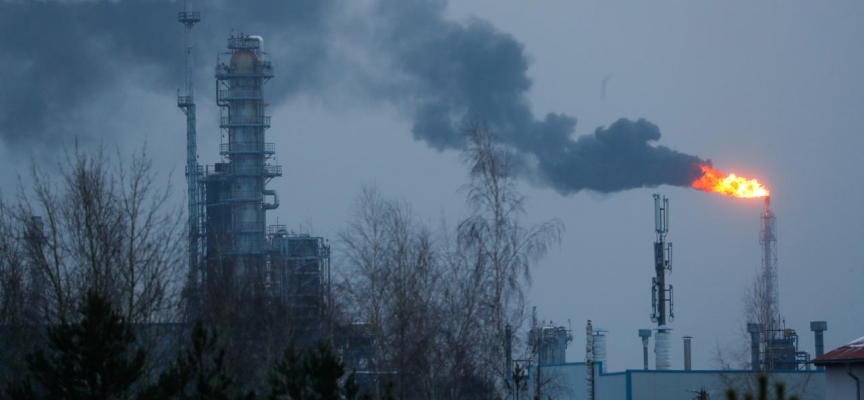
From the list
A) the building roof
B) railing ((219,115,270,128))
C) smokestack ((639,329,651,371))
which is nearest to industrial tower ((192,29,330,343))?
railing ((219,115,270,128))

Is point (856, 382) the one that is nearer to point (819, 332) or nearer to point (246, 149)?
point (819, 332)

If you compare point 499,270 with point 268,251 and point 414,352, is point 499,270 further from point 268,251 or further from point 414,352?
point 268,251

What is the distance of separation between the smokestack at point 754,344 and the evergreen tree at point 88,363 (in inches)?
841

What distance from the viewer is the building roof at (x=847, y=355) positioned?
2197 cm

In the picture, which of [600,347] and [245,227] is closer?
[600,347]

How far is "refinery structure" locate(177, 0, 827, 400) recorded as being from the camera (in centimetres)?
2977

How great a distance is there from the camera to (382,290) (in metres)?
24.2

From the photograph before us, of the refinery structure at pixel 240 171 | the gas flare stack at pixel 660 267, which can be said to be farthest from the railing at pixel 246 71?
the gas flare stack at pixel 660 267

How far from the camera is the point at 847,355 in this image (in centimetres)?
2242

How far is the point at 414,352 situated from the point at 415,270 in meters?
1.82

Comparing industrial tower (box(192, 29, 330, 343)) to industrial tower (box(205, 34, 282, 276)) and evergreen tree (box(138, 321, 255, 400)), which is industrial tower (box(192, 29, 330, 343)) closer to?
industrial tower (box(205, 34, 282, 276))

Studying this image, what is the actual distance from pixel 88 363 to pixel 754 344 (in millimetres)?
23197

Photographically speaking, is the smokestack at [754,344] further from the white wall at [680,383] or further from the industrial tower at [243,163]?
the industrial tower at [243,163]

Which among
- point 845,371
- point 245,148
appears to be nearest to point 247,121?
point 245,148
